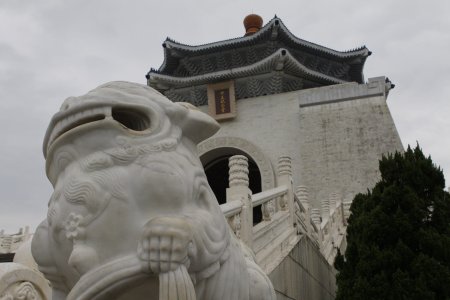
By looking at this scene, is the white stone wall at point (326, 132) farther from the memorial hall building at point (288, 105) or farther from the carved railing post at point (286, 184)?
the carved railing post at point (286, 184)

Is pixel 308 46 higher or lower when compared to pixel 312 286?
higher

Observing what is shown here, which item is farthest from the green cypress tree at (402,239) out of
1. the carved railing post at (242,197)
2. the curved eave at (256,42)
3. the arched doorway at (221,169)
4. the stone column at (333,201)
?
the curved eave at (256,42)

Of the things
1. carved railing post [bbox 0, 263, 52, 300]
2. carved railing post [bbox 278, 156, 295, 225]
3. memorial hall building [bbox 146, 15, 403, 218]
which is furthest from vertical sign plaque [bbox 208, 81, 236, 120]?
carved railing post [bbox 0, 263, 52, 300]

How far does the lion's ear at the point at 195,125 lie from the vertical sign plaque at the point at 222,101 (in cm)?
1380

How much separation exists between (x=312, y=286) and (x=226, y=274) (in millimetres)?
5459

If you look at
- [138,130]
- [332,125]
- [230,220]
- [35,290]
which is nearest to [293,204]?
[230,220]

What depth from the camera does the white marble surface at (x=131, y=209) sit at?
148cm

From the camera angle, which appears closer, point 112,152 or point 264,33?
point 112,152

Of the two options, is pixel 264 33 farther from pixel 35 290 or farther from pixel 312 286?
pixel 35 290

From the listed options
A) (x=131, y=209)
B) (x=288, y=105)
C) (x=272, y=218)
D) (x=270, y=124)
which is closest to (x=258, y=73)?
(x=288, y=105)

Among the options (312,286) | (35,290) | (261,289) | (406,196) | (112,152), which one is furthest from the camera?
(312,286)

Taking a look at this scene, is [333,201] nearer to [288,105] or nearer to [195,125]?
[288,105]

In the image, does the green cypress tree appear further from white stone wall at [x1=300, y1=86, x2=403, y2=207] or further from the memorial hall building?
the memorial hall building

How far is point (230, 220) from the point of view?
4.32 meters
